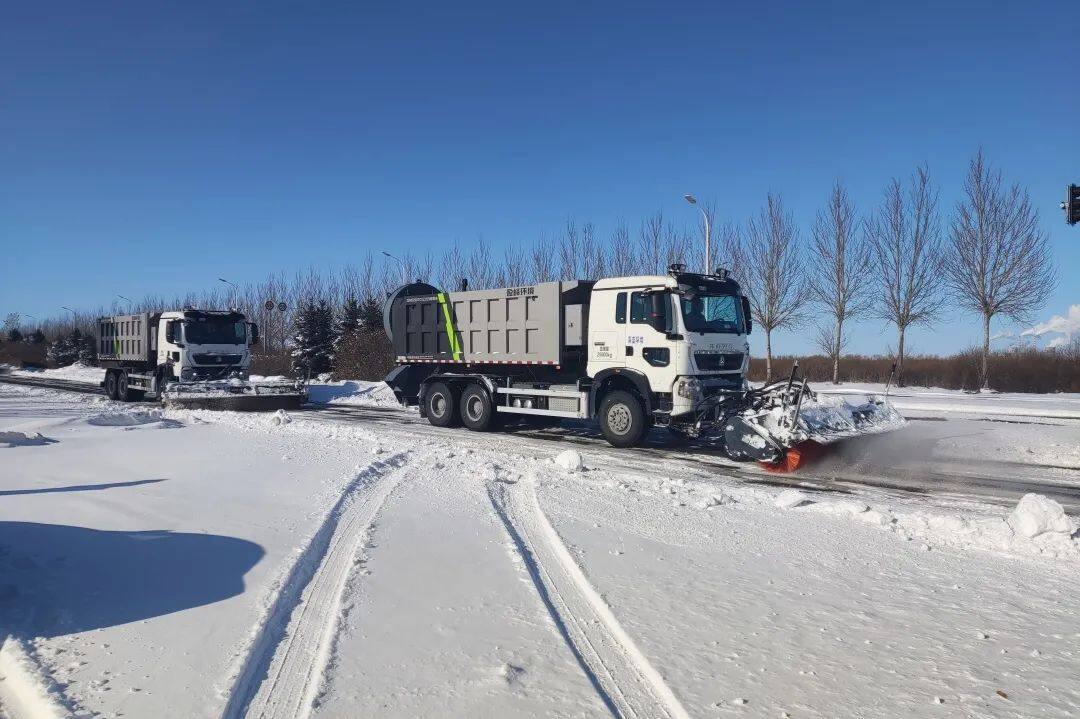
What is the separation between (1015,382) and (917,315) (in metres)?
4.81

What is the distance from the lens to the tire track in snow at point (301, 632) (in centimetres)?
333

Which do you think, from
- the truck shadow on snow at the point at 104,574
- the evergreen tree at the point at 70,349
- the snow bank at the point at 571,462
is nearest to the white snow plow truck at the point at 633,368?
the snow bank at the point at 571,462

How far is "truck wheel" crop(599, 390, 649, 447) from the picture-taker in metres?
11.9

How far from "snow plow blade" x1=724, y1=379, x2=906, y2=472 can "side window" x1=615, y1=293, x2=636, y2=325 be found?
252cm

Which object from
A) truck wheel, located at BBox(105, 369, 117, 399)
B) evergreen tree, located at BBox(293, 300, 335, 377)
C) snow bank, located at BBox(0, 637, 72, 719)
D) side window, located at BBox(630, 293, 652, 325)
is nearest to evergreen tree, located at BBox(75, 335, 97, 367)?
evergreen tree, located at BBox(293, 300, 335, 377)

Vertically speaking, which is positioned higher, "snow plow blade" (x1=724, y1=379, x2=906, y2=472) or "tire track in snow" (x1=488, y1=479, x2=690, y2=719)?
"snow plow blade" (x1=724, y1=379, x2=906, y2=472)

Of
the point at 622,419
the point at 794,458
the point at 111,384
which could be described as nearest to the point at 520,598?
the point at 794,458

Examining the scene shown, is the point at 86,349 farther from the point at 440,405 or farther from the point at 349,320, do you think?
the point at 440,405

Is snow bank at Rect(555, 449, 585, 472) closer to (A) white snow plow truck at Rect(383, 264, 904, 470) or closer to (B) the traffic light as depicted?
(A) white snow plow truck at Rect(383, 264, 904, 470)

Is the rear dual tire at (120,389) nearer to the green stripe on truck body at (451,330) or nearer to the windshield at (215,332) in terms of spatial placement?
the windshield at (215,332)

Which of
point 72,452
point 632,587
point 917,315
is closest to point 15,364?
point 72,452

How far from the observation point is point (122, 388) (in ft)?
77.1

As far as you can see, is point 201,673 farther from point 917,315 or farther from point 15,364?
point 15,364

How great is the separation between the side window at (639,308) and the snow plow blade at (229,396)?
1200cm
